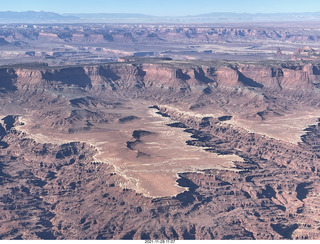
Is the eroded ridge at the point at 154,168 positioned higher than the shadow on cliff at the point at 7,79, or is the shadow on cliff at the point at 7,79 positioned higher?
the shadow on cliff at the point at 7,79

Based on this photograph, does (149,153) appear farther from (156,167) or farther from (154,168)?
(154,168)

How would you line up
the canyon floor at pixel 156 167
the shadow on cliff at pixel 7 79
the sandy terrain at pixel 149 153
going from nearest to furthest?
the canyon floor at pixel 156 167, the sandy terrain at pixel 149 153, the shadow on cliff at pixel 7 79

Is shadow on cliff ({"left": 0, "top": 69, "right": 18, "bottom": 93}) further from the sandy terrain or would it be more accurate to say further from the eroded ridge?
the sandy terrain

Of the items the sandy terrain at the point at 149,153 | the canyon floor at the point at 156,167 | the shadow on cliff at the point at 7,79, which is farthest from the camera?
the shadow on cliff at the point at 7,79

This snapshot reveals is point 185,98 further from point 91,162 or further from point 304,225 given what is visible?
point 304,225

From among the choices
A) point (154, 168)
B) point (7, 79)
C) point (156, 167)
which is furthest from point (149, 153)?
point (7, 79)

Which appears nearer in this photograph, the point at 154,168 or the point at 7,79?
the point at 154,168

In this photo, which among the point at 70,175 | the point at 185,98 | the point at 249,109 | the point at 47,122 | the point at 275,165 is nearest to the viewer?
the point at 70,175

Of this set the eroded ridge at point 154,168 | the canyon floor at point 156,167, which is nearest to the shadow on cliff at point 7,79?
the canyon floor at point 156,167

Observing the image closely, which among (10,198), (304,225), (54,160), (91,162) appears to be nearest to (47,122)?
(54,160)

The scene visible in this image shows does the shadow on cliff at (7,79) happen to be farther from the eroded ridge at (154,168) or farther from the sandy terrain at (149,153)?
the sandy terrain at (149,153)

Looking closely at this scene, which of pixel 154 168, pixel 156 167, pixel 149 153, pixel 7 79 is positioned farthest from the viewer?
pixel 7 79
